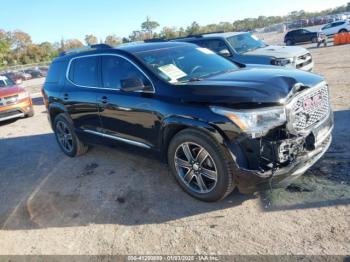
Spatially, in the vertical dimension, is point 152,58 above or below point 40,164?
above

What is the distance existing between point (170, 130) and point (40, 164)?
3.30 metres

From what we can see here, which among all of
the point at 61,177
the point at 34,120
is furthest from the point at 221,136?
the point at 34,120

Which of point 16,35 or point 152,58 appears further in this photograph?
point 16,35

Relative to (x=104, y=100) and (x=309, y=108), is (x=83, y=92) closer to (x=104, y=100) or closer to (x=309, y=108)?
(x=104, y=100)

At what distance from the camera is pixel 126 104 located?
444cm

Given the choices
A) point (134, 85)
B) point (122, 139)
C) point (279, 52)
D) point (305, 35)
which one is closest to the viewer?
point (134, 85)

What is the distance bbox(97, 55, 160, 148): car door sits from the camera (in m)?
4.16

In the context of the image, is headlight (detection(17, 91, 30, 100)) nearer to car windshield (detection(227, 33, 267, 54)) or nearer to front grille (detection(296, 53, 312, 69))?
car windshield (detection(227, 33, 267, 54))

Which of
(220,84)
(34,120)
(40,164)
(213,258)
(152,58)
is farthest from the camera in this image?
(34,120)

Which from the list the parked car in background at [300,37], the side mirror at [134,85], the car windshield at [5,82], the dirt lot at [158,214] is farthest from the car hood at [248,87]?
the parked car in background at [300,37]

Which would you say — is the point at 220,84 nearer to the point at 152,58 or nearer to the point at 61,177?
the point at 152,58

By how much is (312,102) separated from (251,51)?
6.42 m

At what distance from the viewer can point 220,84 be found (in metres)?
3.75

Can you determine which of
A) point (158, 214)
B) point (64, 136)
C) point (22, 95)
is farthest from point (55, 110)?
point (22, 95)
